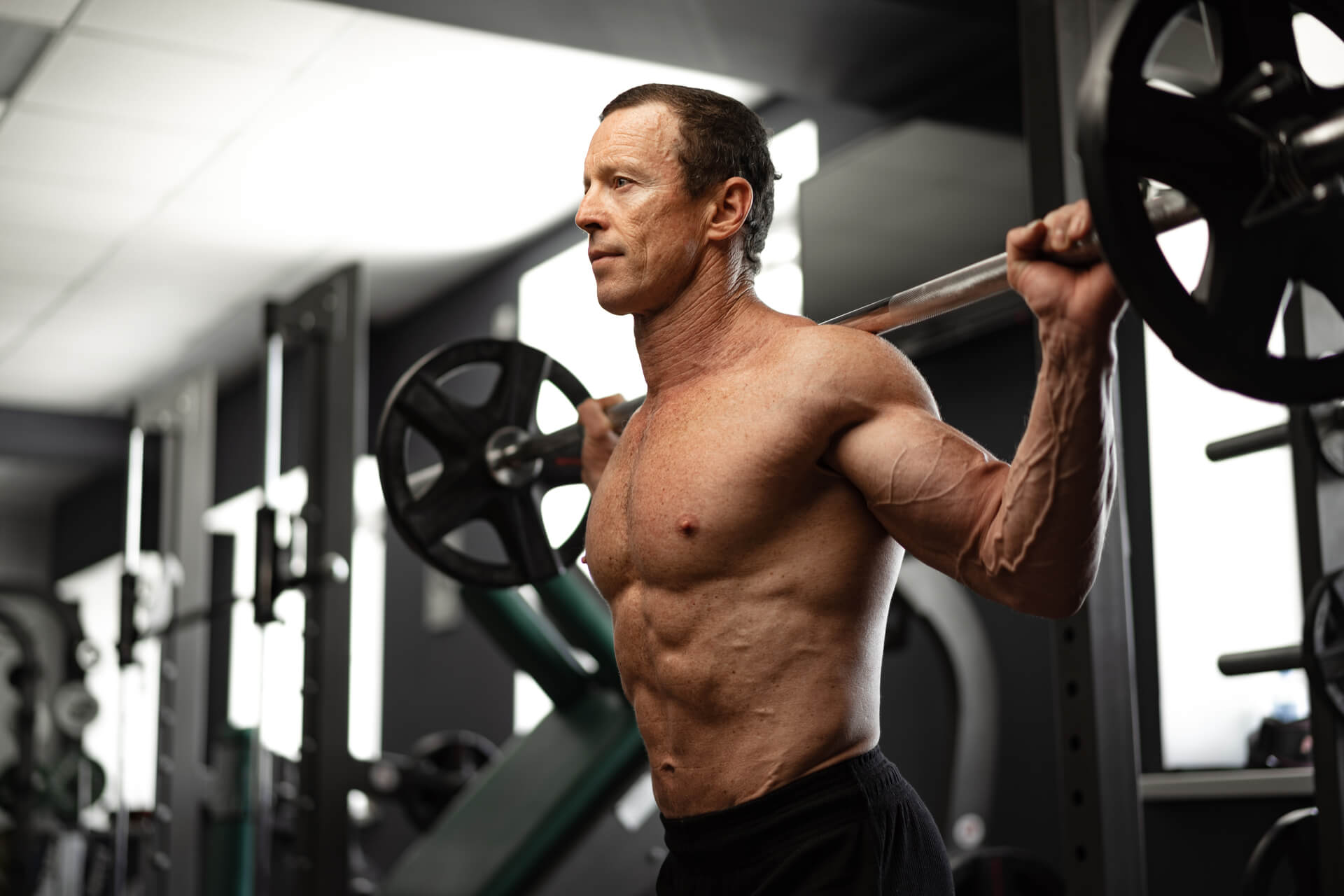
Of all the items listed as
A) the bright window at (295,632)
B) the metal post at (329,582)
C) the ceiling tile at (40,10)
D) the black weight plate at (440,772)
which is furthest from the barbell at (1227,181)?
the bright window at (295,632)

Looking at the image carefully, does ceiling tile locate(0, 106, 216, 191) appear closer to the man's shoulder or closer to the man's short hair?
the man's short hair

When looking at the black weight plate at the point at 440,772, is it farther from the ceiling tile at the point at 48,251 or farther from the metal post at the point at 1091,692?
the metal post at the point at 1091,692

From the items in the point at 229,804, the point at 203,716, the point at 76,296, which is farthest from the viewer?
the point at 203,716

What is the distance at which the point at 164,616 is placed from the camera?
4.86 meters

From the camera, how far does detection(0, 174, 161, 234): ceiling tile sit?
16.3 feet

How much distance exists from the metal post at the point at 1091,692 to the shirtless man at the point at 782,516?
0.54m

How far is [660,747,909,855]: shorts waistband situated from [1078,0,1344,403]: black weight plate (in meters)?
0.41

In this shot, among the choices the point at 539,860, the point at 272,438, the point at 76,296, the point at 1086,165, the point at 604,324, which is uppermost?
the point at 76,296

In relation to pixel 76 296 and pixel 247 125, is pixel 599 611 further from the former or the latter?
pixel 76 296

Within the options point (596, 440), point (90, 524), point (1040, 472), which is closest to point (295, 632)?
point (90, 524)

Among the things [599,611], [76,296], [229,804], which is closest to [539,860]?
[599,611]

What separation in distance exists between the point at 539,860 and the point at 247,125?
2449 mm

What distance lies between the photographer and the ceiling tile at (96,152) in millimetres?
4488

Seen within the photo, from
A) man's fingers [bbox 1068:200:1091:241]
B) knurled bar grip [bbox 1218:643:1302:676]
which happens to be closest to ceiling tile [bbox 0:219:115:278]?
knurled bar grip [bbox 1218:643:1302:676]
